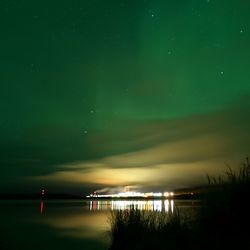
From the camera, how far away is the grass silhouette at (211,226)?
403 inches

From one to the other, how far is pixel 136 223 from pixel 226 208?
378 cm

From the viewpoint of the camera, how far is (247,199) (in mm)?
11312

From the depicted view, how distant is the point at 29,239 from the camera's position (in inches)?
1329

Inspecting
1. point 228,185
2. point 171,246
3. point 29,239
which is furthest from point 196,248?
point 29,239

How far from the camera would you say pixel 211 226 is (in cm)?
1112

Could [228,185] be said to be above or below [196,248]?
above

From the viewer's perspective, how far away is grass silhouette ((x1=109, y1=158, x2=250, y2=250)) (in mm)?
10234

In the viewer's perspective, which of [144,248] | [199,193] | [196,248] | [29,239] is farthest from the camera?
[29,239]

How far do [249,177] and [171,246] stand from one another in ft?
10.8

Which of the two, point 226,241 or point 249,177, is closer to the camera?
point 226,241

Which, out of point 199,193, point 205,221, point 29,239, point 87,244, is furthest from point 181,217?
point 29,239

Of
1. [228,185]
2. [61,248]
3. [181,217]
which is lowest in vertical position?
[61,248]

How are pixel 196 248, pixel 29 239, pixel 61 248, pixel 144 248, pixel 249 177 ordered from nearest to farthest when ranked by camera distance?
pixel 196 248, pixel 144 248, pixel 249 177, pixel 61 248, pixel 29 239

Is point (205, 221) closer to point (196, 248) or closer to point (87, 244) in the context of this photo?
point (196, 248)
